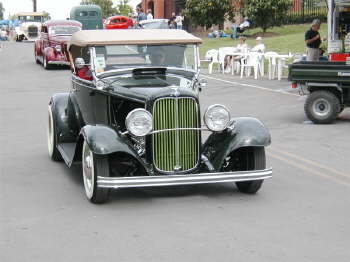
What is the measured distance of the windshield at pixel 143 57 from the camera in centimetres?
845

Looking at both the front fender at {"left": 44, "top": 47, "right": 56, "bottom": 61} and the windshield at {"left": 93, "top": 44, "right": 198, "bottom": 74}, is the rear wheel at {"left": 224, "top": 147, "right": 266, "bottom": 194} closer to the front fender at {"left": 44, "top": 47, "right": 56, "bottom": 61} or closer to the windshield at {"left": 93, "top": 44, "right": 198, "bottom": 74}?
the windshield at {"left": 93, "top": 44, "right": 198, "bottom": 74}

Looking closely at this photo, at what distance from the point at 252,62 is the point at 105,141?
16.2 metres

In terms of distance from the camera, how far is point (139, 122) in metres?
7.10

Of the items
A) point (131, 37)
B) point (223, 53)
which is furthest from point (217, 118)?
point (223, 53)

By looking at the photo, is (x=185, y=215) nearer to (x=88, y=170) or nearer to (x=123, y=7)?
(x=88, y=170)

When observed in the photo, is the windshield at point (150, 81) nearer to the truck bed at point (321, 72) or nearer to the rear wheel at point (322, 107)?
the truck bed at point (321, 72)

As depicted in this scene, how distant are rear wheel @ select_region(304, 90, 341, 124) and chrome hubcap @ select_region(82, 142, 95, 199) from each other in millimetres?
6470

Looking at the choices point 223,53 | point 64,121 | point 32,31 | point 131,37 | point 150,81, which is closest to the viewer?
point 150,81

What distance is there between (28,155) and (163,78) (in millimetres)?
2984

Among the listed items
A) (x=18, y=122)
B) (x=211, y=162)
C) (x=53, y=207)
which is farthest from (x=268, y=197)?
(x=18, y=122)

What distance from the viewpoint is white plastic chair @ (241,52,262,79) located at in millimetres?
22466

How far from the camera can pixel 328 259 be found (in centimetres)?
547

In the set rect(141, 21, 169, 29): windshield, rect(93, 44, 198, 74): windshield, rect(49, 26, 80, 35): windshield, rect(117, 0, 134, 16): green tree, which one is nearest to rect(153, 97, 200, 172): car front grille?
rect(93, 44, 198, 74): windshield

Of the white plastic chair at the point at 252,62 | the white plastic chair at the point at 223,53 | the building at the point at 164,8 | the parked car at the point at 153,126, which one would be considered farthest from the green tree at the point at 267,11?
the parked car at the point at 153,126
